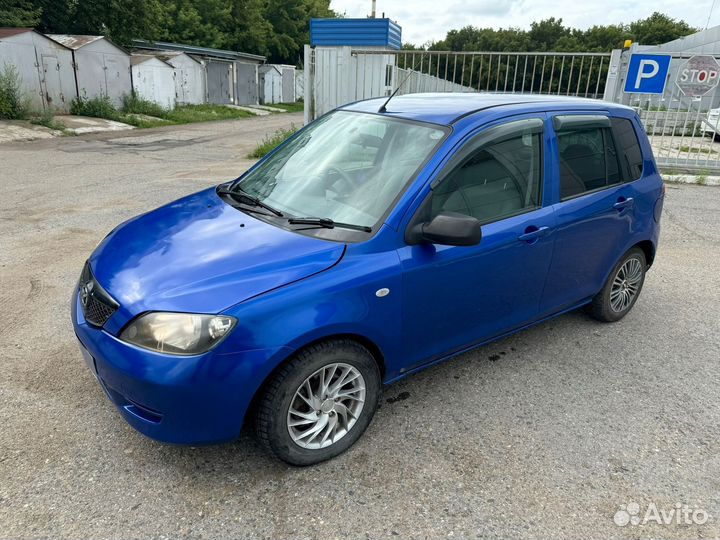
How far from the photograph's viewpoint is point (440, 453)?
280cm

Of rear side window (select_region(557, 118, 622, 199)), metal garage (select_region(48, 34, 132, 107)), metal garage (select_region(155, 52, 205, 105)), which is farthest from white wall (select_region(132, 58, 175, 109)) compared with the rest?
rear side window (select_region(557, 118, 622, 199))

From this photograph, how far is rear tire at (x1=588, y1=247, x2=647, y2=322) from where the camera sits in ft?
13.5

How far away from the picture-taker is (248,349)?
2273 millimetres

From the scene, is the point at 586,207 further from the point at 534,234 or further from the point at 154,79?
the point at 154,79

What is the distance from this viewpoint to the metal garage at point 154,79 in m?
24.8

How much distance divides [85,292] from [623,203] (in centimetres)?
358

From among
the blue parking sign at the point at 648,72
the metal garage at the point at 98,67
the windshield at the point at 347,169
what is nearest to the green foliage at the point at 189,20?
the metal garage at the point at 98,67

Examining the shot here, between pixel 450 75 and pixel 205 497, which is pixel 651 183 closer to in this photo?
pixel 205 497

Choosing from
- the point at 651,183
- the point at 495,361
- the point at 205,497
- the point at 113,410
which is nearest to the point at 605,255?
the point at 651,183

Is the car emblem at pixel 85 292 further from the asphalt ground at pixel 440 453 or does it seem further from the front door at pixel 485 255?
the front door at pixel 485 255

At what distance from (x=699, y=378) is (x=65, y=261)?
563cm

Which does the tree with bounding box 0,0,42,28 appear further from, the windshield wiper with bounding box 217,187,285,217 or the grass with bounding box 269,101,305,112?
the windshield wiper with bounding box 217,187,285,217

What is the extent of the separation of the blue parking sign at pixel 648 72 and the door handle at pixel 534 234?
8.26 meters

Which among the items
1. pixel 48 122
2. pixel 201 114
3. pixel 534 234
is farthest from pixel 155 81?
pixel 534 234
